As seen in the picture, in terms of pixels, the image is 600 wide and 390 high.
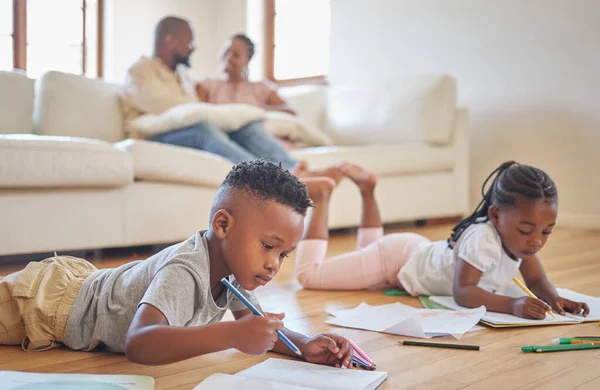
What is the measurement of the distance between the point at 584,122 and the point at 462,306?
229 centimetres

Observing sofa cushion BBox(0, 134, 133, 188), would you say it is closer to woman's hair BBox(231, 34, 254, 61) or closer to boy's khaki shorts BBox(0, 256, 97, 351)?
boy's khaki shorts BBox(0, 256, 97, 351)

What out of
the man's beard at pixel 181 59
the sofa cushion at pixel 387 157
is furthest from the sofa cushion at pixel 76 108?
the sofa cushion at pixel 387 157

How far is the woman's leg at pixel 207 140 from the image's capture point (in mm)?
2852

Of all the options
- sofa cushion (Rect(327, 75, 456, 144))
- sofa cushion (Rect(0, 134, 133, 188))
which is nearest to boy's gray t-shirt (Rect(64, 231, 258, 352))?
sofa cushion (Rect(0, 134, 133, 188))

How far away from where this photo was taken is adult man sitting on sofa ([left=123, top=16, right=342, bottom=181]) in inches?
114

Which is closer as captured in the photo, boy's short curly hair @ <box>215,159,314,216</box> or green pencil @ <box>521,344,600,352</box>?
boy's short curly hair @ <box>215,159,314,216</box>

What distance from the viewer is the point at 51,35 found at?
494 cm

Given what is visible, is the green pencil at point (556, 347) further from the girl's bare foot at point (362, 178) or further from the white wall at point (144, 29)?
the white wall at point (144, 29)

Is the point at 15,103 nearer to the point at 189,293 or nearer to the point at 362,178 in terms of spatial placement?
the point at 362,178

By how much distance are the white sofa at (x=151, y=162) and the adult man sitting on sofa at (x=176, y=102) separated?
13 cm

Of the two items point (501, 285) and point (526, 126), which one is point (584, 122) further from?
point (501, 285)

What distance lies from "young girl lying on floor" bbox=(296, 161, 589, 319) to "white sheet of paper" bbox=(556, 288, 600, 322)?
0.08 feet

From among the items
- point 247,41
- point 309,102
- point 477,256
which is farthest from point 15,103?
point 477,256

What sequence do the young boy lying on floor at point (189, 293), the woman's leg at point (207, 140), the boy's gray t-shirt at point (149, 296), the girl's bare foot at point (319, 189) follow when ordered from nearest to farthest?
1. the young boy lying on floor at point (189, 293)
2. the boy's gray t-shirt at point (149, 296)
3. the girl's bare foot at point (319, 189)
4. the woman's leg at point (207, 140)
